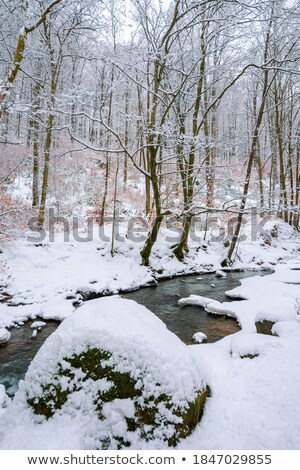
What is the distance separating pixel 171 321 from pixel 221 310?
4.74 feet

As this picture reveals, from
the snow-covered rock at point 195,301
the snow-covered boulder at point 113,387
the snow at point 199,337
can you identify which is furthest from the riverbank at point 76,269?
the snow-covered boulder at point 113,387

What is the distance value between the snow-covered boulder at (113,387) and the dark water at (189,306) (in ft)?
9.48

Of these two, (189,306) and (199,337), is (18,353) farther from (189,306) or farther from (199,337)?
(189,306)

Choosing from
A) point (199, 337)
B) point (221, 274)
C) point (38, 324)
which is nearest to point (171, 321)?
point (199, 337)

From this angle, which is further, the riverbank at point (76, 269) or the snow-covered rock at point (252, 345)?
the riverbank at point (76, 269)

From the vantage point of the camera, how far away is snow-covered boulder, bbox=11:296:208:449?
254 cm

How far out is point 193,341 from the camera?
5562mm

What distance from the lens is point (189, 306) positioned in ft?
25.9

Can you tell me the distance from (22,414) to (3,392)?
4.72ft

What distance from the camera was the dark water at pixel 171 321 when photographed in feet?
16.0

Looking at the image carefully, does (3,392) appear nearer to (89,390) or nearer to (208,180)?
(89,390)

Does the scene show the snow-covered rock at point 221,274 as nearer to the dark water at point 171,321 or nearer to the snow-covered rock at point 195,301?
the dark water at point 171,321
